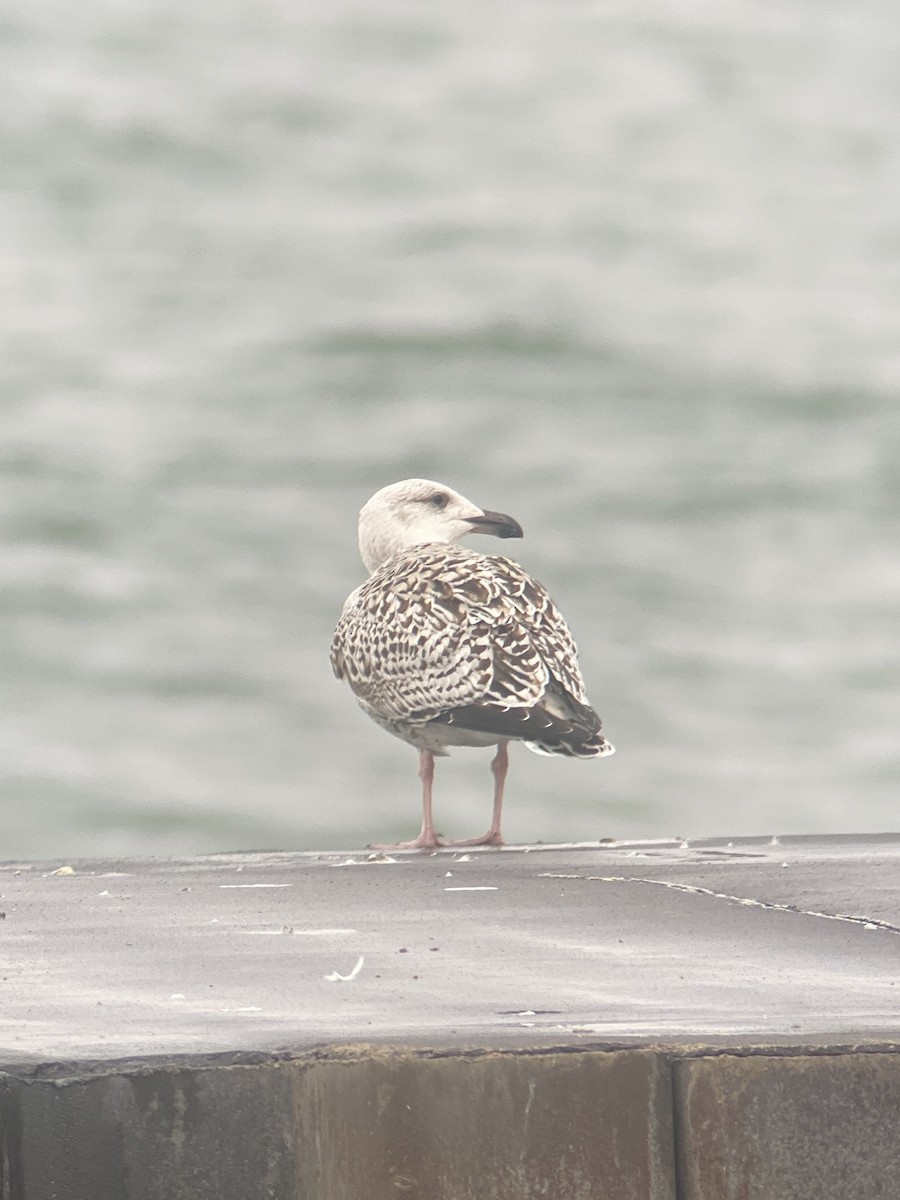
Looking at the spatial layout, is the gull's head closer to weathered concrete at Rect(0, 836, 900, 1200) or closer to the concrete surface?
the concrete surface

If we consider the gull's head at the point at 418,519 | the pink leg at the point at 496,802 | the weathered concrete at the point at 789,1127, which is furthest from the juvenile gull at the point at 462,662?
the weathered concrete at the point at 789,1127

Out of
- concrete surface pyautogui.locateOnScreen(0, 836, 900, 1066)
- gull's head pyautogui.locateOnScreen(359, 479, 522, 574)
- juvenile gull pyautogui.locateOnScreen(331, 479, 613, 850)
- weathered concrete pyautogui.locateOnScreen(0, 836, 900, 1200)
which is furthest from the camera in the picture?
gull's head pyautogui.locateOnScreen(359, 479, 522, 574)

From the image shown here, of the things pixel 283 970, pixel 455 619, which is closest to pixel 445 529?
pixel 455 619

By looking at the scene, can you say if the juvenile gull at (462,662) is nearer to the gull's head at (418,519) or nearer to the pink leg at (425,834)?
the pink leg at (425,834)

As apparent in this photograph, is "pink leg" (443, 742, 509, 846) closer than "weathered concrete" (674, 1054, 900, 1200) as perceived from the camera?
No

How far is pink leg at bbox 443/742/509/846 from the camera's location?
977 centimetres

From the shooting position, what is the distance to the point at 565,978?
5.13m

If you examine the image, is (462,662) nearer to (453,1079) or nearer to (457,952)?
(457,952)

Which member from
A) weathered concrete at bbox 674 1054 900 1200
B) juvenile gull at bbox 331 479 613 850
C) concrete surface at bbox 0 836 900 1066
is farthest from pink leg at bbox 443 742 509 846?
weathered concrete at bbox 674 1054 900 1200

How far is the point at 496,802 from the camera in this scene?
9945 millimetres

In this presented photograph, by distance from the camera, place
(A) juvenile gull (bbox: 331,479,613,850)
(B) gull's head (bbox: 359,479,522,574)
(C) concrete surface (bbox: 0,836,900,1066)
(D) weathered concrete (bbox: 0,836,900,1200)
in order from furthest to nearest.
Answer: (B) gull's head (bbox: 359,479,522,574)
(A) juvenile gull (bbox: 331,479,613,850)
(C) concrete surface (bbox: 0,836,900,1066)
(D) weathered concrete (bbox: 0,836,900,1200)

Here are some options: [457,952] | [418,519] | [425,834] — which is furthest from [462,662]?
[457,952]

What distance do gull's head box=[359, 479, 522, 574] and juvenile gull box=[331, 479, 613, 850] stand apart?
68 cm

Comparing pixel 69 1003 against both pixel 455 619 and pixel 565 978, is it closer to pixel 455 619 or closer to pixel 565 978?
pixel 565 978
